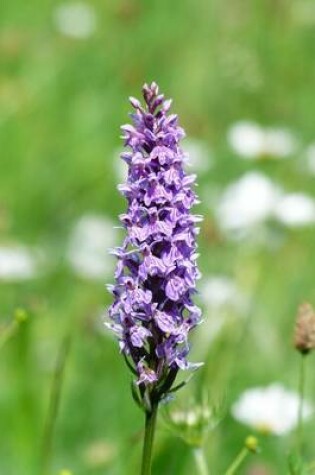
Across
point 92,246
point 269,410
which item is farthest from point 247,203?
point 269,410

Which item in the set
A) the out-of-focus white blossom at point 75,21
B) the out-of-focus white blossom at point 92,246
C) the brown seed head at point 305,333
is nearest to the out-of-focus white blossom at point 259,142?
the out-of-focus white blossom at point 92,246

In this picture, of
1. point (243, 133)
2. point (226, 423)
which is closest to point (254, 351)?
point (226, 423)

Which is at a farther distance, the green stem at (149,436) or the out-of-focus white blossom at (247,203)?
the out-of-focus white blossom at (247,203)

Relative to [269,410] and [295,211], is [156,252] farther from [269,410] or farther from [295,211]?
[295,211]

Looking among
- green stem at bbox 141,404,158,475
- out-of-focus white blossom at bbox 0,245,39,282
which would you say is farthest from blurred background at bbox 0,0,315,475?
green stem at bbox 141,404,158,475

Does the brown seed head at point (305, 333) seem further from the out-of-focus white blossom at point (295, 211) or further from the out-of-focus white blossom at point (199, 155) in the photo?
the out-of-focus white blossom at point (199, 155)

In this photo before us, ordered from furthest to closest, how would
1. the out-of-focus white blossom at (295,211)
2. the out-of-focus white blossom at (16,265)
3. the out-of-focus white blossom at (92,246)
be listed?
the out-of-focus white blossom at (92,246), the out-of-focus white blossom at (16,265), the out-of-focus white blossom at (295,211)
